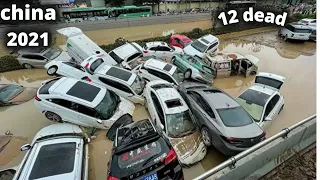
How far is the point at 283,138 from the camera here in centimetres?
465

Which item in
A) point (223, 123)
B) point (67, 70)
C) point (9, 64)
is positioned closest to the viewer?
point (223, 123)

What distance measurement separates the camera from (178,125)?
6449 millimetres

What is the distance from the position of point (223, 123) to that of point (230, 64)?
607 centimetres

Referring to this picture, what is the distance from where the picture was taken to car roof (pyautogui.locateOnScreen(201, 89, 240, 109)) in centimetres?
647

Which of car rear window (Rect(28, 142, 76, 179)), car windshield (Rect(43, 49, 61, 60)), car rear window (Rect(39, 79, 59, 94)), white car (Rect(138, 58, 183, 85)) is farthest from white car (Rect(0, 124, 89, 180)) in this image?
car windshield (Rect(43, 49, 61, 60))

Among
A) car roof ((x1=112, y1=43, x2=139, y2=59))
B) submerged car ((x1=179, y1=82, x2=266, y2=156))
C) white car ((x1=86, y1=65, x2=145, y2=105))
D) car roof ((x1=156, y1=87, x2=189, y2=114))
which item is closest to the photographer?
submerged car ((x1=179, y1=82, x2=266, y2=156))

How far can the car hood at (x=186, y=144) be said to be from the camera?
595cm

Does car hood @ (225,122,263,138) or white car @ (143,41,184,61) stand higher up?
white car @ (143,41,184,61)

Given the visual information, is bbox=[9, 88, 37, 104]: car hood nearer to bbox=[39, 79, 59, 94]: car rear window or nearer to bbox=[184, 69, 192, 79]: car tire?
bbox=[39, 79, 59, 94]: car rear window

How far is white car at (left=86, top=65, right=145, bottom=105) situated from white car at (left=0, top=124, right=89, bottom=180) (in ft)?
10.1

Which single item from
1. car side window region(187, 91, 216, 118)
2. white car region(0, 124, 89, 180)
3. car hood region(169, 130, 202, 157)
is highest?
car side window region(187, 91, 216, 118)

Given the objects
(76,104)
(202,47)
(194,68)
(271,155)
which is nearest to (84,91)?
(76,104)

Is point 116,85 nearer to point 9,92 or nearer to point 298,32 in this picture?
point 9,92

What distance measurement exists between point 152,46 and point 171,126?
713 cm
